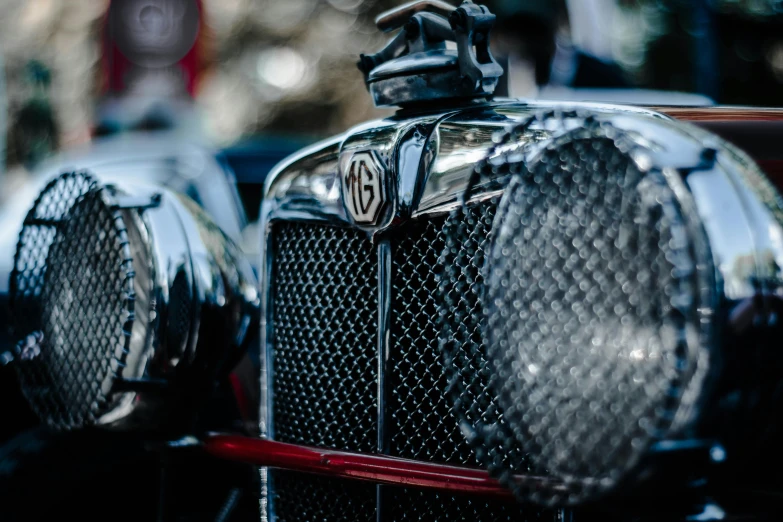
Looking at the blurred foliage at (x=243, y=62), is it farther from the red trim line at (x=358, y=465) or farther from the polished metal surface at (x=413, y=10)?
the red trim line at (x=358, y=465)

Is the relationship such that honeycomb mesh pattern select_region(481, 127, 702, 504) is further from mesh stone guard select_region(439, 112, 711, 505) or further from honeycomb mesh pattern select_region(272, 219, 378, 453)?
honeycomb mesh pattern select_region(272, 219, 378, 453)

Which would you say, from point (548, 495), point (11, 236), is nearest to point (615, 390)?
point (548, 495)

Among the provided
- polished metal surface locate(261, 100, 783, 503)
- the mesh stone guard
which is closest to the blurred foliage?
polished metal surface locate(261, 100, 783, 503)

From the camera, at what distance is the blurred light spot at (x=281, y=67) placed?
64.2 feet

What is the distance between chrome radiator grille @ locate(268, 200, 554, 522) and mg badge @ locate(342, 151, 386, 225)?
0.16 feet

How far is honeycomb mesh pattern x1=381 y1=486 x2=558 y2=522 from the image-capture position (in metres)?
1.49

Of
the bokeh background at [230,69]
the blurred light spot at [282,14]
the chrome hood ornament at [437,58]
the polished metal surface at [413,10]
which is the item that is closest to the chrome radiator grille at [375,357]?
the chrome hood ornament at [437,58]

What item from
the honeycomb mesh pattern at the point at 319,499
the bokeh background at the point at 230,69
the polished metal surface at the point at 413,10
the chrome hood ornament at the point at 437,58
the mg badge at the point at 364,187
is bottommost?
the honeycomb mesh pattern at the point at 319,499

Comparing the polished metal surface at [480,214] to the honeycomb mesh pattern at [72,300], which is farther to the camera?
the honeycomb mesh pattern at [72,300]

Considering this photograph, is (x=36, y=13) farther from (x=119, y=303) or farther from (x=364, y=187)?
(x=364, y=187)

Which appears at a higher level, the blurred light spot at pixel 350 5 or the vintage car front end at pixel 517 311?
the blurred light spot at pixel 350 5

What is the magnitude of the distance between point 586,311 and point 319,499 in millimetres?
820

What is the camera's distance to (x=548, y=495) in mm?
1169

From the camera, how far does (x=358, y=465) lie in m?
1.49
